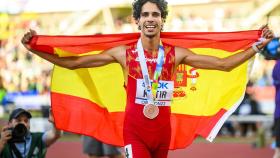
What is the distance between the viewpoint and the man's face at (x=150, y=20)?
224 inches

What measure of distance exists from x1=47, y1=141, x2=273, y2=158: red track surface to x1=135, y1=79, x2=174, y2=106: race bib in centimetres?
754

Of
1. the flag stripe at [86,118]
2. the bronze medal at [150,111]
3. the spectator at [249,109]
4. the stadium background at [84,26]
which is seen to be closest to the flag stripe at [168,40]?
the flag stripe at [86,118]

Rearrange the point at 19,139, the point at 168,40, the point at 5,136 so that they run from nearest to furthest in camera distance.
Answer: the point at 5,136 < the point at 19,139 < the point at 168,40

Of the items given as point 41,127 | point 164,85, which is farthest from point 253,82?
point 164,85

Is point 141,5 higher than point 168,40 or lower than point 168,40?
higher

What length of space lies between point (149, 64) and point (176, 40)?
1.00 meters

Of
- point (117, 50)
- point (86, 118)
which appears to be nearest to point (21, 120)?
point (86, 118)

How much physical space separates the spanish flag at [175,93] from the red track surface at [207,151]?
644 cm

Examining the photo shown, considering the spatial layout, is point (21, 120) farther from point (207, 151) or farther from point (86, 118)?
point (207, 151)

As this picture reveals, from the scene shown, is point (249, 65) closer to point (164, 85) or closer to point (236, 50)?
point (236, 50)

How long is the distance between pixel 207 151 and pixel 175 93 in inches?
Result: 306

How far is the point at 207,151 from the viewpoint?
47.2ft

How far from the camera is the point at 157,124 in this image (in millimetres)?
5691

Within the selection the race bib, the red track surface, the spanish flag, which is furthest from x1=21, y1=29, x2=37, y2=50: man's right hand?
the red track surface
